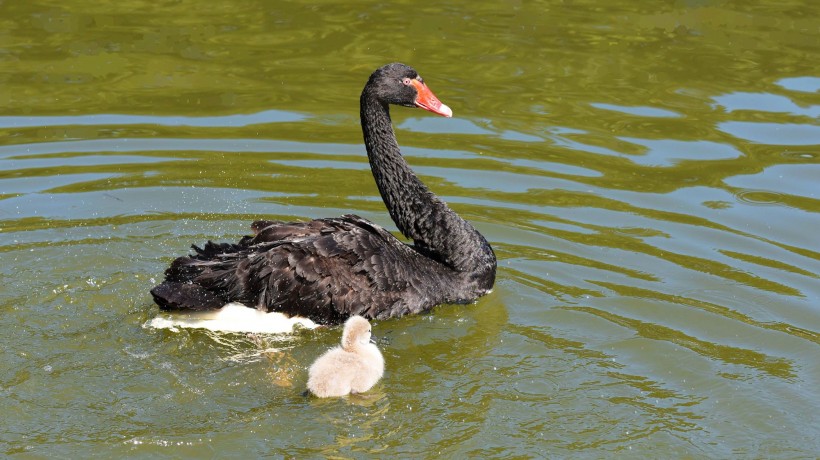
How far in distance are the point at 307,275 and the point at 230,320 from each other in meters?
0.64

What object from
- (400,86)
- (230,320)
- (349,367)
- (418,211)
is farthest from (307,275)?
(400,86)

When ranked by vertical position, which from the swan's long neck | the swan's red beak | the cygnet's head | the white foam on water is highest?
the swan's red beak

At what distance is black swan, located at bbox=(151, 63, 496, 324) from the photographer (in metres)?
8.18

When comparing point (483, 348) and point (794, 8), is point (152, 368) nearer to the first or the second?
point (483, 348)

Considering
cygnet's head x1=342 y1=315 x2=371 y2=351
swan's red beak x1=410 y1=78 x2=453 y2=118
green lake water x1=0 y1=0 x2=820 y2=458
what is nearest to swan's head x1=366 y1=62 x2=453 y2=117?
swan's red beak x1=410 y1=78 x2=453 y2=118

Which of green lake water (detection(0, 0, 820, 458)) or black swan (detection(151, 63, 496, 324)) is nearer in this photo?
green lake water (detection(0, 0, 820, 458))

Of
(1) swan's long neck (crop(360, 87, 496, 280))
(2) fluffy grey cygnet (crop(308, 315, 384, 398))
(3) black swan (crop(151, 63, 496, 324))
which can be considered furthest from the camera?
(1) swan's long neck (crop(360, 87, 496, 280))

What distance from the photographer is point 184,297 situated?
796cm

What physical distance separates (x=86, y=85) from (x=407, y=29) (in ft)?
14.2

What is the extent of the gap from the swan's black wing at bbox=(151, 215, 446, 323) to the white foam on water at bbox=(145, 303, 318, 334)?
0.06 m

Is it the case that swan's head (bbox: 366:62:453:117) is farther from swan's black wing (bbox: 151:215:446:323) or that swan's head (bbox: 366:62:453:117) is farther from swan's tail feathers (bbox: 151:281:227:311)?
swan's tail feathers (bbox: 151:281:227:311)

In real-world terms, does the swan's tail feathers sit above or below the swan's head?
below

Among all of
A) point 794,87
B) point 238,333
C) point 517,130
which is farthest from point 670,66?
point 238,333

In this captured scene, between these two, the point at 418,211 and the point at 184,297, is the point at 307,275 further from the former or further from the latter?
the point at 418,211
